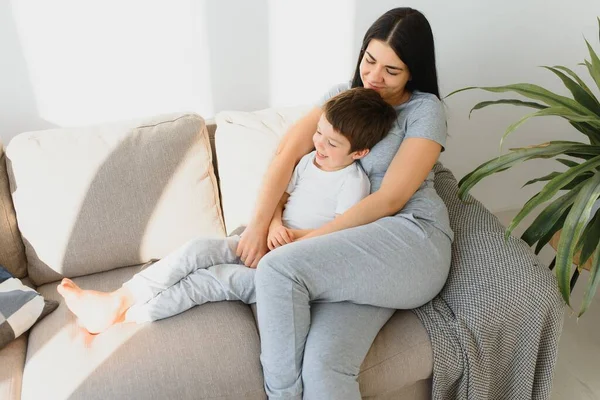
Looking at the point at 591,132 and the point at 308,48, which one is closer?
the point at 591,132

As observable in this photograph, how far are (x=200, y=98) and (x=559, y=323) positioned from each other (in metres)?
1.34

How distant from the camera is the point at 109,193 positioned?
5.71 ft

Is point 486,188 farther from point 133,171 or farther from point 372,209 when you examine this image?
point 133,171

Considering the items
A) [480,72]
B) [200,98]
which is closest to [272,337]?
[200,98]

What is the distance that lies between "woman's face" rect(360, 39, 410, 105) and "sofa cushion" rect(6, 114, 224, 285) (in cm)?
54

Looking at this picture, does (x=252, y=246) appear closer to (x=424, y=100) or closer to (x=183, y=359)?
(x=183, y=359)

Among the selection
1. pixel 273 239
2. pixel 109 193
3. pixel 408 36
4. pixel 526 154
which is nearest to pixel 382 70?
pixel 408 36

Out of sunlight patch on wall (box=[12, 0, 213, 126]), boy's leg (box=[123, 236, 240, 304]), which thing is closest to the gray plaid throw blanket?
boy's leg (box=[123, 236, 240, 304])

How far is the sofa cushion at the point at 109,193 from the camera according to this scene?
5.65ft

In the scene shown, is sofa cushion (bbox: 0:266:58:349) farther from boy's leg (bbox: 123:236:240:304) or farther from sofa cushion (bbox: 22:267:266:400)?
boy's leg (bbox: 123:236:240:304)

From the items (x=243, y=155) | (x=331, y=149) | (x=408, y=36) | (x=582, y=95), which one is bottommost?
(x=243, y=155)

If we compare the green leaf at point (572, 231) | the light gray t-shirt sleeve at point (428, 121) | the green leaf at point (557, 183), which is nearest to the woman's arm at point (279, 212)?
the light gray t-shirt sleeve at point (428, 121)

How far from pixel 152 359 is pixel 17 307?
41 centimetres

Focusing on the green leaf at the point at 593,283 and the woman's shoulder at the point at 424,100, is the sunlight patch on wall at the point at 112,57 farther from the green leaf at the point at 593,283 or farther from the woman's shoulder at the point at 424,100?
the green leaf at the point at 593,283
